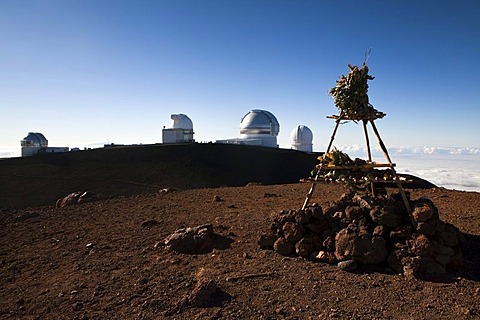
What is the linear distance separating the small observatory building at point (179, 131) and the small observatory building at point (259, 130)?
17.8 ft

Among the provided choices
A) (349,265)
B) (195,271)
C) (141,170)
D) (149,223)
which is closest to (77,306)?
(195,271)

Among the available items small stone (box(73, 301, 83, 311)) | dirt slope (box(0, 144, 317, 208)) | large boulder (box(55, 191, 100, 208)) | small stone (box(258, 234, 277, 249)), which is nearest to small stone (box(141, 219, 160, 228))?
small stone (box(258, 234, 277, 249))

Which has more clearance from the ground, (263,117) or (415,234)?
(263,117)

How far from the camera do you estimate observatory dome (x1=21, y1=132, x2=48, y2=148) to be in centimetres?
5706

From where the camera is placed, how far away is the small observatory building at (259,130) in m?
56.7

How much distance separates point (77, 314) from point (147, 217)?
18.6 ft

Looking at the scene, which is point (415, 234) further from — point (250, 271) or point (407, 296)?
point (250, 271)

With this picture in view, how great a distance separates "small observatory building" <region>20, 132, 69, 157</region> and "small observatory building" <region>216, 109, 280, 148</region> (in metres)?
25.0

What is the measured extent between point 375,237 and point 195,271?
136 inches

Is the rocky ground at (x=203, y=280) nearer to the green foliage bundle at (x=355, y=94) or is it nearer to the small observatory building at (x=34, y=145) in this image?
the green foliage bundle at (x=355, y=94)

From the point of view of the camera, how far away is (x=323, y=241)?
732 cm

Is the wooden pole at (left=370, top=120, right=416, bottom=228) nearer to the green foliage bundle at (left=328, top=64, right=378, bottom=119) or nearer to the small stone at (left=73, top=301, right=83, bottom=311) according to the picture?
the green foliage bundle at (left=328, top=64, right=378, bottom=119)

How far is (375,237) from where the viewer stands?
6.70 m

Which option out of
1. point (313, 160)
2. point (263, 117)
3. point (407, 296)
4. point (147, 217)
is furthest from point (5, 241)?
point (263, 117)
